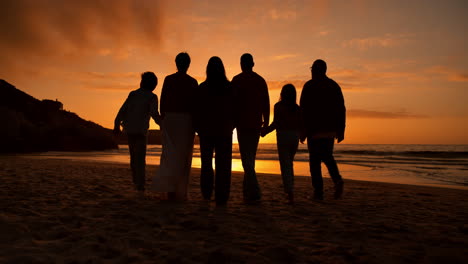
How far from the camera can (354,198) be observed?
18.8ft

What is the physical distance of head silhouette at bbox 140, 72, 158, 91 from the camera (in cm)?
572

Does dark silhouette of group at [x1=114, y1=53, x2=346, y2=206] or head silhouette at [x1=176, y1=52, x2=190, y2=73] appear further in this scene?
head silhouette at [x1=176, y1=52, x2=190, y2=73]

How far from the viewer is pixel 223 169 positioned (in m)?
4.58

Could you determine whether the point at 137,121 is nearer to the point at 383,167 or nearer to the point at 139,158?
the point at 139,158

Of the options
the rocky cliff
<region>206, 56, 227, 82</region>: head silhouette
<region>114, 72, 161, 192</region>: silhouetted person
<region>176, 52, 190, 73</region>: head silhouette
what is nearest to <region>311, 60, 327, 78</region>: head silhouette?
<region>206, 56, 227, 82</region>: head silhouette

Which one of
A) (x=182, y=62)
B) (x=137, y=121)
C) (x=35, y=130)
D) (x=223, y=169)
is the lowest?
(x=223, y=169)

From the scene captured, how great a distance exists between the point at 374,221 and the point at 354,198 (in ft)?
6.55

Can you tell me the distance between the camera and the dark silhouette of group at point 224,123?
15.3 ft

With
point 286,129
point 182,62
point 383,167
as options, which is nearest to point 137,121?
point 182,62

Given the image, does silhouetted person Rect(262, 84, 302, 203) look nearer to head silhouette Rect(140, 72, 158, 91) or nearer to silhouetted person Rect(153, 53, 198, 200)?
silhouetted person Rect(153, 53, 198, 200)

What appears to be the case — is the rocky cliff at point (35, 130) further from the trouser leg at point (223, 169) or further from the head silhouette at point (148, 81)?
the trouser leg at point (223, 169)

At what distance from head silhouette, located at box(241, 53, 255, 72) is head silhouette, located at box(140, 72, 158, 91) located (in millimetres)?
1724

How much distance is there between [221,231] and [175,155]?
6.57 ft

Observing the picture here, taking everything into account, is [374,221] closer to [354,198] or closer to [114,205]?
[354,198]
